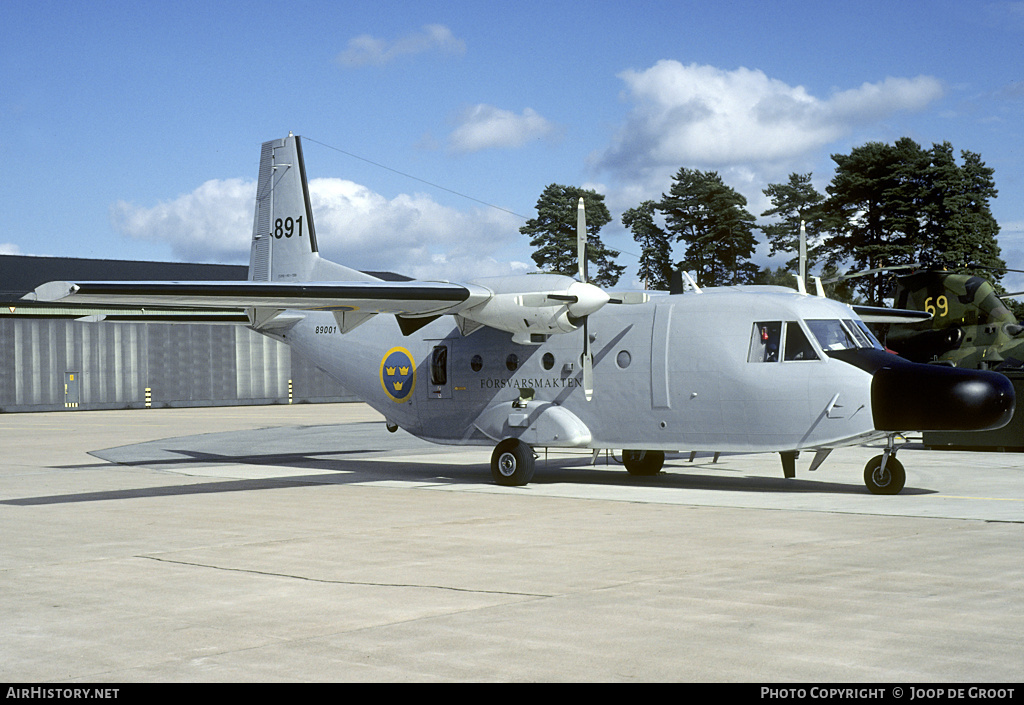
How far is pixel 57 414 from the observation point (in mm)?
48406

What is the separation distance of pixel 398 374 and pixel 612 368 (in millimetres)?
4384

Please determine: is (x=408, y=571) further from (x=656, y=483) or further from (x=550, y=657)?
(x=656, y=483)

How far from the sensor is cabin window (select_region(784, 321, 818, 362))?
14.4 metres

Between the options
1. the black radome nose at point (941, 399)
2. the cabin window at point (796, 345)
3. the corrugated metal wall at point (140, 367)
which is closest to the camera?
the black radome nose at point (941, 399)

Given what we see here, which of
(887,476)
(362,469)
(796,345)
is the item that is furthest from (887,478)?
(362,469)

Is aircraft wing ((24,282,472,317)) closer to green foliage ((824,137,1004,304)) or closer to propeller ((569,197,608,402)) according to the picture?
propeller ((569,197,608,402))

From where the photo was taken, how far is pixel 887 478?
1419cm

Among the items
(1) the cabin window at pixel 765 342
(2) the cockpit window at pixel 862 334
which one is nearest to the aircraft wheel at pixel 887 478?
(2) the cockpit window at pixel 862 334

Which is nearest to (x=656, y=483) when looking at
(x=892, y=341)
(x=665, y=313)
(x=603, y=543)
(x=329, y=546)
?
(x=665, y=313)

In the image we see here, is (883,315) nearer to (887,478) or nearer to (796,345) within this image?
(796,345)

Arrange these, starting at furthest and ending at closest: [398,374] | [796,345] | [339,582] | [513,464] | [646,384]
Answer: [398,374], [513,464], [646,384], [796,345], [339,582]

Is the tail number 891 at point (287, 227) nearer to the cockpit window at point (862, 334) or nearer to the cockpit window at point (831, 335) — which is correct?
the cockpit window at point (831, 335)

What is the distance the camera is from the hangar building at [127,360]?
50938 millimetres

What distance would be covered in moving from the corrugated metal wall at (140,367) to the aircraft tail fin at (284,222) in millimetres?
34900
